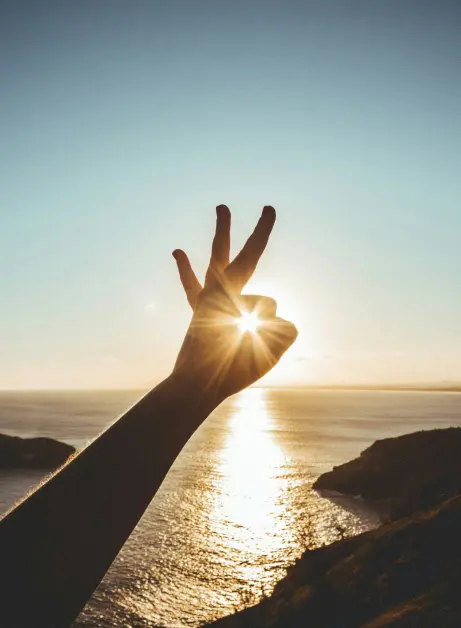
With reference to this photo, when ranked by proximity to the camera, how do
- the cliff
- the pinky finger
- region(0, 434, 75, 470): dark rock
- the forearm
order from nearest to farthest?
the forearm < the pinky finger < the cliff < region(0, 434, 75, 470): dark rock

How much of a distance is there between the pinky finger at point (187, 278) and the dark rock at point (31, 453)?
49764 mm

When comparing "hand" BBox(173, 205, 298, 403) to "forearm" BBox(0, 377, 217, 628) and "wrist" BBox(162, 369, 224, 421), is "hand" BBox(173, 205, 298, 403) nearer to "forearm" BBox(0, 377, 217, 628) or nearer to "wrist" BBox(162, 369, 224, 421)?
"wrist" BBox(162, 369, 224, 421)

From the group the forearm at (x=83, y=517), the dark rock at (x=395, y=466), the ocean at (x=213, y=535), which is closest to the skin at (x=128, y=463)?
the forearm at (x=83, y=517)

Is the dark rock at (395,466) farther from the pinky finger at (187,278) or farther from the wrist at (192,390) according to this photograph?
the wrist at (192,390)

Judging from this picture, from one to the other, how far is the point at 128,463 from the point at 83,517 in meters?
0.20

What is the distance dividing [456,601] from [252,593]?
12.7 m

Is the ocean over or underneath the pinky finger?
underneath

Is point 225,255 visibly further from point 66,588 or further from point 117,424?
point 66,588

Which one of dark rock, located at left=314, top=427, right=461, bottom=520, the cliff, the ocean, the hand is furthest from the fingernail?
dark rock, located at left=314, top=427, right=461, bottom=520

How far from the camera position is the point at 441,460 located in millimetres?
32312

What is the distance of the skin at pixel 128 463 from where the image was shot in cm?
109

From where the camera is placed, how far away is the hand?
173 cm

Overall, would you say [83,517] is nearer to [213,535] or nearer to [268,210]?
[268,210]

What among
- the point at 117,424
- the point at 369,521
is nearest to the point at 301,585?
the point at 117,424
